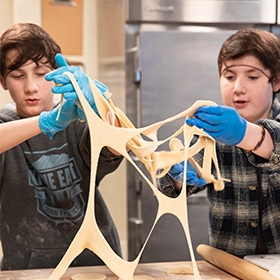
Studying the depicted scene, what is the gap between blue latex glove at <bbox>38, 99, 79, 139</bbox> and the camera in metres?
1.09

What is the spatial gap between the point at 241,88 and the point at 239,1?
1094mm

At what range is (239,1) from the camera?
2.28 meters

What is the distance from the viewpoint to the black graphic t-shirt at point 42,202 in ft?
4.41

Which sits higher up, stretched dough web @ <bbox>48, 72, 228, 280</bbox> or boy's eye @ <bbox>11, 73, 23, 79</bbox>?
boy's eye @ <bbox>11, 73, 23, 79</bbox>

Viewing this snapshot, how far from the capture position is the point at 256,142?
44.4 inches

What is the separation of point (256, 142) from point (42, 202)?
2.02 ft

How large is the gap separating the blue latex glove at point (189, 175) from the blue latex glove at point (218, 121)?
0.39ft

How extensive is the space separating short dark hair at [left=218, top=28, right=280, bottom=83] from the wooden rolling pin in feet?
1.68

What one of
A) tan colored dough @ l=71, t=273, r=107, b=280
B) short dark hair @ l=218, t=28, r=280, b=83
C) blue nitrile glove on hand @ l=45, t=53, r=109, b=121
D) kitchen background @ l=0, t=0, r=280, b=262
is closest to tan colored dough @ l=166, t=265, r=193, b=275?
tan colored dough @ l=71, t=273, r=107, b=280

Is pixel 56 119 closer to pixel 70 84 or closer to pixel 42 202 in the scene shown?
pixel 70 84

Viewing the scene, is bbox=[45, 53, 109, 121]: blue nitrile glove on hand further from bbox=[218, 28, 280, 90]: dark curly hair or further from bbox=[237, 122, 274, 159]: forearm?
bbox=[218, 28, 280, 90]: dark curly hair

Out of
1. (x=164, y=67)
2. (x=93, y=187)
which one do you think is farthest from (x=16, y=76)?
(x=164, y=67)

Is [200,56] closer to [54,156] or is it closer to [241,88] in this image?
[241,88]

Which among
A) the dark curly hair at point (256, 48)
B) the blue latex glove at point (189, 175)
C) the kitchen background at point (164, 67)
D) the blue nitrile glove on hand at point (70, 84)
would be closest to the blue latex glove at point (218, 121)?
the blue latex glove at point (189, 175)
